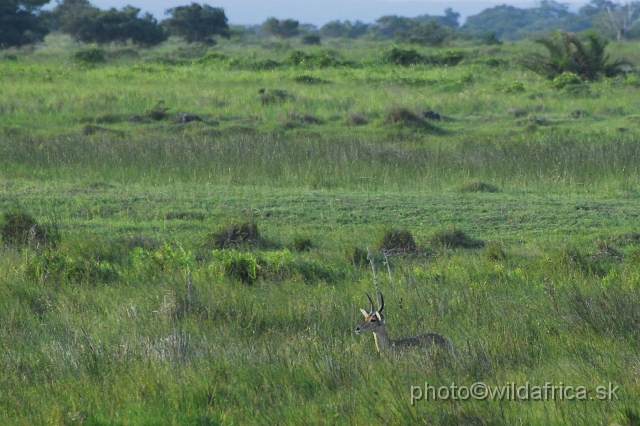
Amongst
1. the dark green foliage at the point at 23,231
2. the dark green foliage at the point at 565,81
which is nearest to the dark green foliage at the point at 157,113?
the dark green foliage at the point at 23,231

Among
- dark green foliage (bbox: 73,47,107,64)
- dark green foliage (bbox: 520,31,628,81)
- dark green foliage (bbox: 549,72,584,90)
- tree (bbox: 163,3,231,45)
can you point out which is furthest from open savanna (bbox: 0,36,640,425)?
tree (bbox: 163,3,231,45)

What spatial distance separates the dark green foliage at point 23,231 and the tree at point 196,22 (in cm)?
3660

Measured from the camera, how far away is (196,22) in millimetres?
44062

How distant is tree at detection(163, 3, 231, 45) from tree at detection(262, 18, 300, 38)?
15127 millimetres

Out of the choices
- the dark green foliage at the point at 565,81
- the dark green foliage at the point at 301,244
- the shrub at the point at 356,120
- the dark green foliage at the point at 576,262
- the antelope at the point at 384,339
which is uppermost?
the antelope at the point at 384,339

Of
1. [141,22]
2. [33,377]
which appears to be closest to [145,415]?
[33,377]

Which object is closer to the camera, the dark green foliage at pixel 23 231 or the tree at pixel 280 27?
the dark green foliage at pixel 23 231

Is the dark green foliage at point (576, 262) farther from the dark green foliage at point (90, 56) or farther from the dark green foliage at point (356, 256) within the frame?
the dark green foliage at point (90, 56)

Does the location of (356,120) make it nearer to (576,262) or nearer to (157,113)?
(157,113)

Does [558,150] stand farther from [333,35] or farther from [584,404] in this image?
[333,35]

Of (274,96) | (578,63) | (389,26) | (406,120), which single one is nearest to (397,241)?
(406,120)

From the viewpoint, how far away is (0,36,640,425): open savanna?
14.0 feet

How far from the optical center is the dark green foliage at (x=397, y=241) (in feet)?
27.7

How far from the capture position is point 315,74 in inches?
1003
